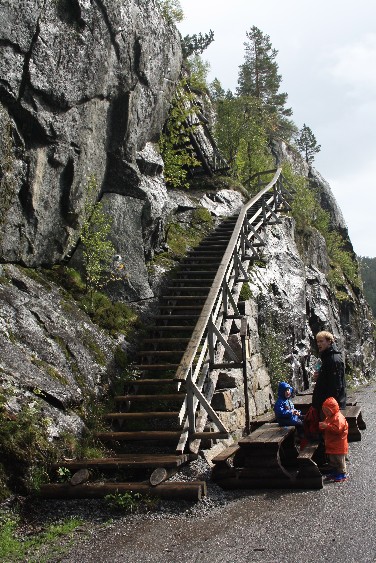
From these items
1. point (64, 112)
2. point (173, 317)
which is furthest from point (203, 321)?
point (64, 112)

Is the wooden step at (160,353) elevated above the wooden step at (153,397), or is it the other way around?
the wooden step at (160,353)

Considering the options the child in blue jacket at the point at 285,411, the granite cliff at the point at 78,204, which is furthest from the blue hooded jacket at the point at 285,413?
the granite cliff at the point at 78,204

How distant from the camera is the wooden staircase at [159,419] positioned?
6.57 m

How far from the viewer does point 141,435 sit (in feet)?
25.9

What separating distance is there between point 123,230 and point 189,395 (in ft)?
19.7

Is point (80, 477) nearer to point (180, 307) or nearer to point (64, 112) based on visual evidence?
point (180, 307)

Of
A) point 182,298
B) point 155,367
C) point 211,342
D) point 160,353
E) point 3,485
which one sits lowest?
point 3,485

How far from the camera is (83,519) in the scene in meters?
6.17

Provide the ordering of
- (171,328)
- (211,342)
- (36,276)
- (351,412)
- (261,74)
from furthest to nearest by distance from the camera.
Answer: (261,74), (171,328), (36,276), (211,342), (351,412)

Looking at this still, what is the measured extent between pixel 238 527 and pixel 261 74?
2030 inches

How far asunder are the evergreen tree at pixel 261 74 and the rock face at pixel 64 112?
1520 inches

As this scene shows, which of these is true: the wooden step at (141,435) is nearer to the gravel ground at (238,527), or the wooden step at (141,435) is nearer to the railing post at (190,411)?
the railing post at (190,411)

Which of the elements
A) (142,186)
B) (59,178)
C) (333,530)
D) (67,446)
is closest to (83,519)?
(67,446)

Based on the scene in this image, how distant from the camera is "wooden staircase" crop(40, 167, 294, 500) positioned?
657 cm
